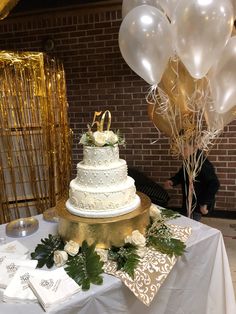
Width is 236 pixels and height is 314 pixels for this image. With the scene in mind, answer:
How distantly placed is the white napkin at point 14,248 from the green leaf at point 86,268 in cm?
30

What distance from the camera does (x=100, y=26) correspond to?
11.5 ft

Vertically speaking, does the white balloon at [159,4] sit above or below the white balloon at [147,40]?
above

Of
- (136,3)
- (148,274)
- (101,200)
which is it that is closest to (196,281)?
(148,274)

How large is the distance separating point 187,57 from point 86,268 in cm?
115

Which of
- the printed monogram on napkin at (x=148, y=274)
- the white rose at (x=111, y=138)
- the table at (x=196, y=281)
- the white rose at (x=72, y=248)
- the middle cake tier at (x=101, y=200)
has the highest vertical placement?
the white rose at (x=111, y=138)

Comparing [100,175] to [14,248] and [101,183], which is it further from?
[14,248]

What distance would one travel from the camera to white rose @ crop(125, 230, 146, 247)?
4.71ft

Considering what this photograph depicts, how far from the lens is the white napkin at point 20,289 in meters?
1.19

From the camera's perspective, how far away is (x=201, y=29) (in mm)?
1456

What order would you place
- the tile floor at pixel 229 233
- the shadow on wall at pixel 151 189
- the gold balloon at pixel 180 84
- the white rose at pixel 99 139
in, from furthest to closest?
the shadow on wall at pixel 151 189
the tile floor at pixel 229 233
the gold balloon at pixel 180 84
the white rose at pixel 99 139

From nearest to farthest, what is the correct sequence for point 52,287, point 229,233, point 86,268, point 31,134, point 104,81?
1. point 52,287
2. point 86,268
3. point 31,134
4. point 229,233
5. point 104,81

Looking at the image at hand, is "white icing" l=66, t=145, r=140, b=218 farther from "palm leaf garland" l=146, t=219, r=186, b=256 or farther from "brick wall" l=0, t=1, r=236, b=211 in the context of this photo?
"brick wall" l=0, t=1, r=236, b=211

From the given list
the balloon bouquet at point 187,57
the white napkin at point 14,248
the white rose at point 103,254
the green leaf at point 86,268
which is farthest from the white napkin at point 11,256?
the balloon bouquet at point 187,57

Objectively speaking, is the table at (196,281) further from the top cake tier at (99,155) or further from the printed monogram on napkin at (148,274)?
the top cake tier at (99,155)
